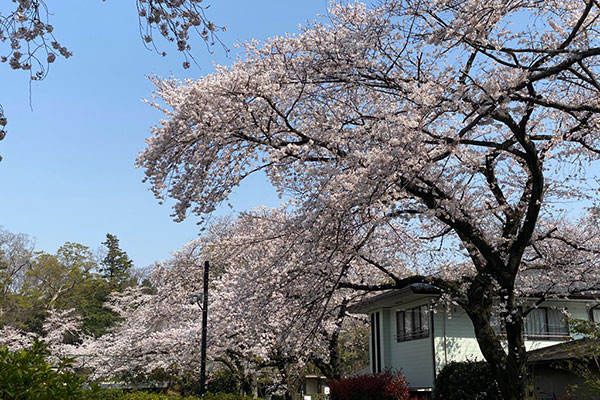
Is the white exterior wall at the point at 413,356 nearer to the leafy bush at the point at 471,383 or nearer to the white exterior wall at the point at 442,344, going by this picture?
the white exterior wall at the point at 442,344

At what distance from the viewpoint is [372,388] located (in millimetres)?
14844

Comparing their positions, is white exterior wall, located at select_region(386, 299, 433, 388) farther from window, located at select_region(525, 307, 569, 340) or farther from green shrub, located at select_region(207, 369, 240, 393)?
green shrub, located at select_region(207, 369, 240, 393)

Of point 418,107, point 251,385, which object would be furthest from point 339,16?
point 251,385

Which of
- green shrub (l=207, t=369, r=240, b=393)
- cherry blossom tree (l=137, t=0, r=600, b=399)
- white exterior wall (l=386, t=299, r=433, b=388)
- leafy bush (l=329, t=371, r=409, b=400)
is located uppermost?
cherry blossom tree (l=137, t=0, r=600, b=399)

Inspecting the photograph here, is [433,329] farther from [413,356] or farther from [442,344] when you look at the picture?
[413,356]

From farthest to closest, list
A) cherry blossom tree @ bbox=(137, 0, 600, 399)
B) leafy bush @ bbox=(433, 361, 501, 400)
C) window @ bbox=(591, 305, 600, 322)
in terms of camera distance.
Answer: window @ bbox=(591, 305, 600, 322) < leafy bush @ bbox=(433, 361, 501, 400) < cherry blossom tree @ bbox=(137, 0, 600, 399)

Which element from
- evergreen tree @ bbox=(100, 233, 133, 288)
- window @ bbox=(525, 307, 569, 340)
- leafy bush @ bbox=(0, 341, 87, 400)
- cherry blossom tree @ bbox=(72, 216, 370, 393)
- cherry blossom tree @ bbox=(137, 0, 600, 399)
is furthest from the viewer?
evergreen tree @ bbox=(100, 233, 133, 288)

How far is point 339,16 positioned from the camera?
9.00 metres

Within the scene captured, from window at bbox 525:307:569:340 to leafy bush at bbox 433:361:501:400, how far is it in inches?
160

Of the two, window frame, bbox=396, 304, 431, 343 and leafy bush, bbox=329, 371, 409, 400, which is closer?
leafy bush, bbox=329, 371, 409, 400

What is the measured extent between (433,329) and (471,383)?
114 inches

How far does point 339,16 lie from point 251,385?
13.9m

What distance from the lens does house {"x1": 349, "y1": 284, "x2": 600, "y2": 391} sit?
16.4 m

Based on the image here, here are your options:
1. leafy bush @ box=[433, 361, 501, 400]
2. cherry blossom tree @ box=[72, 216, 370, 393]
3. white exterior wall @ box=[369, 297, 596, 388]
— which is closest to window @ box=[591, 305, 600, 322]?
white exterior wall @ box=[369, 297, 596, 388]
